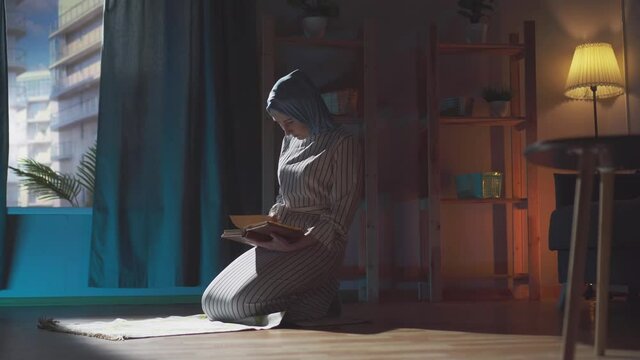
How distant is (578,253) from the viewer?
4.68ft

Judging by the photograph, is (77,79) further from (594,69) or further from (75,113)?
(594,69)

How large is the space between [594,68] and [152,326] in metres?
2.61

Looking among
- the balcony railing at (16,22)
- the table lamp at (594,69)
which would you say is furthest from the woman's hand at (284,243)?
the balcony railing at (16,22)

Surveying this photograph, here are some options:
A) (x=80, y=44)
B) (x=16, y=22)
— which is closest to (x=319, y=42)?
(x=80, y=44)

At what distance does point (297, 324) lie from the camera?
2883 millimetres

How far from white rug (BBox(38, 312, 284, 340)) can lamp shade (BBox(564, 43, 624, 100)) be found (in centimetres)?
221

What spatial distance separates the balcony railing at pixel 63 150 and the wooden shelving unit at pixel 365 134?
107 cm

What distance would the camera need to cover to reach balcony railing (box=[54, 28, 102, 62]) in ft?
14.3

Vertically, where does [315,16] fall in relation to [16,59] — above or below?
above

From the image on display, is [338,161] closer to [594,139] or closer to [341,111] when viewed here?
[341,111]

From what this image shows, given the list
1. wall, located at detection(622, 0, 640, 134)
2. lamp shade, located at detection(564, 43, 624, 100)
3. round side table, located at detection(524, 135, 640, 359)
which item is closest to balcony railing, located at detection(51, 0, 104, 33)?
lamp shade, located at detection(564, 43, 624, 100)

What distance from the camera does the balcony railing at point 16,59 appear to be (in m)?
4.30

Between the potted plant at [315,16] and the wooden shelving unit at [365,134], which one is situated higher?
the potted plant at [315,16]

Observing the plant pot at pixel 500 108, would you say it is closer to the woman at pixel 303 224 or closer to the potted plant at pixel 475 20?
the potted plant at pixel 475 20
